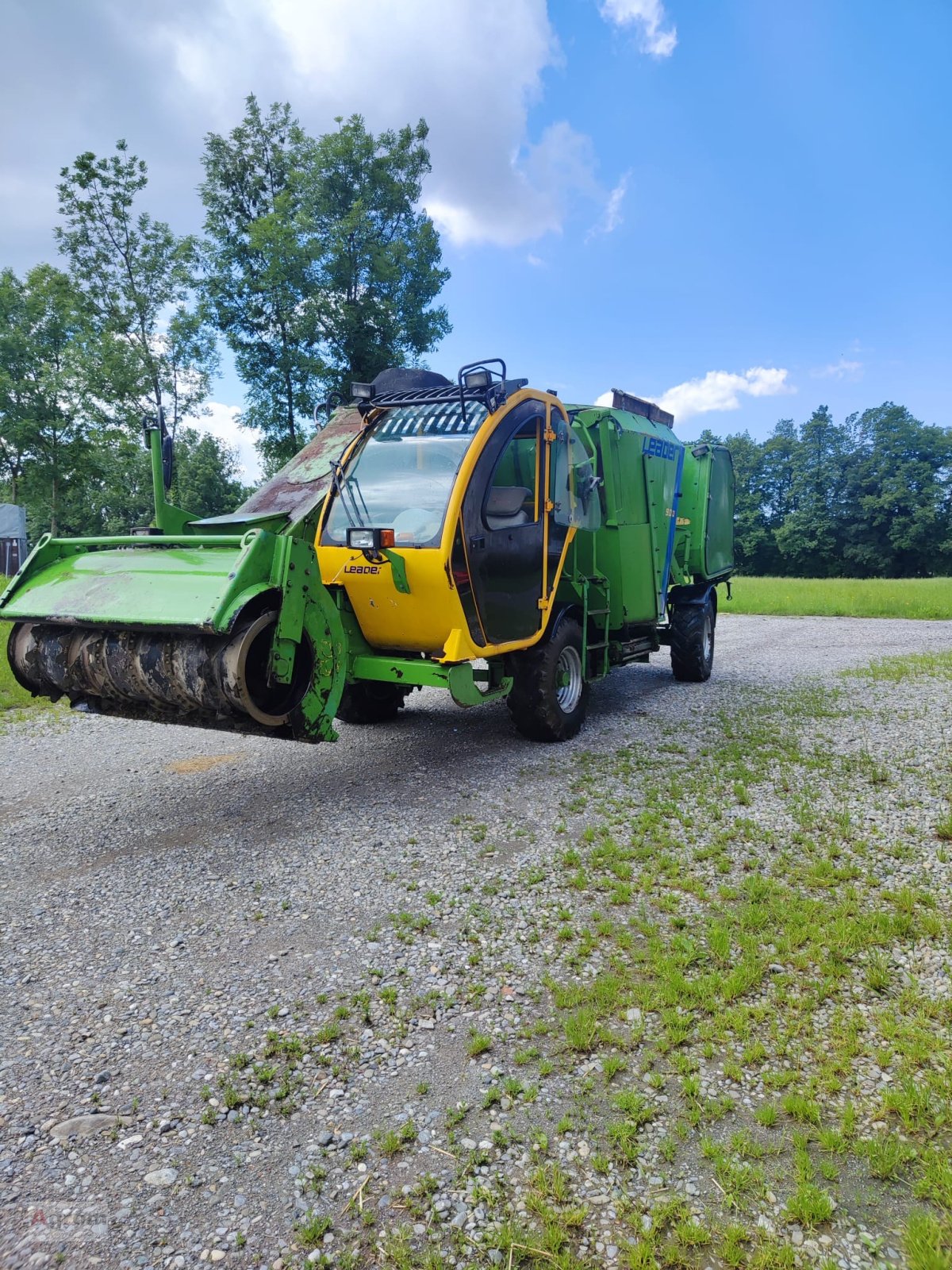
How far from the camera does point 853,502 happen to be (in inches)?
2357

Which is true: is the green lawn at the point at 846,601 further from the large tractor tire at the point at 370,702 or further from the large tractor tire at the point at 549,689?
the large tractor tire at the point at 370,702

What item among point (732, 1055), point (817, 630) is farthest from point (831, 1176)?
point (817, 630)

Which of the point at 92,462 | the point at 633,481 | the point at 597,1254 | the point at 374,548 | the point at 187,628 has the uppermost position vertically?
the point at 92,462

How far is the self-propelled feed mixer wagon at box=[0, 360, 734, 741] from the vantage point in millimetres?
4613

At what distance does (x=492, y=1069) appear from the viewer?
111 inches

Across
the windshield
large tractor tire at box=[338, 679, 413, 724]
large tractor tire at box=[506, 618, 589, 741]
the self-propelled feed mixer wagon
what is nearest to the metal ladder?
the self-propelled feed mixer wagon

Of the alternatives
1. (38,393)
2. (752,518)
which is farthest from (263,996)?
(752,518)

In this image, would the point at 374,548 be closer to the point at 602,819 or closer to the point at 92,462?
the point at 602,819

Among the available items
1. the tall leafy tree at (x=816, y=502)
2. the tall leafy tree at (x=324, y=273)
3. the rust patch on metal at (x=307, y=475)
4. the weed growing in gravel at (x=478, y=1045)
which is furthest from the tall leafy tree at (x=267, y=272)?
the tall leafy tree at (x=816, y=502)

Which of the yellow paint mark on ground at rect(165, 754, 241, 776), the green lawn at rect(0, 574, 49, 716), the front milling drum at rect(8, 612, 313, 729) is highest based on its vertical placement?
the front milling drum at rect(8, 612, 313, 729)

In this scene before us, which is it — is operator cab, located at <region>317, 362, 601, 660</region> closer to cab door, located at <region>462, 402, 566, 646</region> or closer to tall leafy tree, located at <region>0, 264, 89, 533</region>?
cab door, located at <region>462, 402, 566, 646</region>

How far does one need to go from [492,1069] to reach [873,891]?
233cm

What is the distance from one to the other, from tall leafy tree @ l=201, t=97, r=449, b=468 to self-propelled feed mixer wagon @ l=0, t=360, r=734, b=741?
13.3 meters

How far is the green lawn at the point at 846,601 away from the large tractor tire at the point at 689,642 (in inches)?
453
